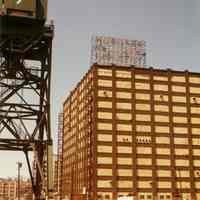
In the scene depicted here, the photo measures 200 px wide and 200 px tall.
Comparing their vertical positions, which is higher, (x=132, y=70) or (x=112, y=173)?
(x=132, y=70)

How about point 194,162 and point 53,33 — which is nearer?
point 53,33

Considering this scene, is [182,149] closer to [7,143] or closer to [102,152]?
[102,152]

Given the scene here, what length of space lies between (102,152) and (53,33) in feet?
171

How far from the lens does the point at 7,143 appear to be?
29625 millimetres

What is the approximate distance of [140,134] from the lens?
274 ft

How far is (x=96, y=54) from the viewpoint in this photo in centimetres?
10019

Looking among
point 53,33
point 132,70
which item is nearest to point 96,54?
point 132,70

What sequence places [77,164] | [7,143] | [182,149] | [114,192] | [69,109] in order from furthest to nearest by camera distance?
[69,109], [77,164], [182,149], [114,192], [7,143]

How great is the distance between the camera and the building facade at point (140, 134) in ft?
264

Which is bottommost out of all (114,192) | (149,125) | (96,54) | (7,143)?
(114,192)

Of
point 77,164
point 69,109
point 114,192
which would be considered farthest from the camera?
point 69,109

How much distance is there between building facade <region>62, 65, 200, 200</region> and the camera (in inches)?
3167

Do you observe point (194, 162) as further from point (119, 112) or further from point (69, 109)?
point (69, 109)

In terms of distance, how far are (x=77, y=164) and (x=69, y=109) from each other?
713 inches
